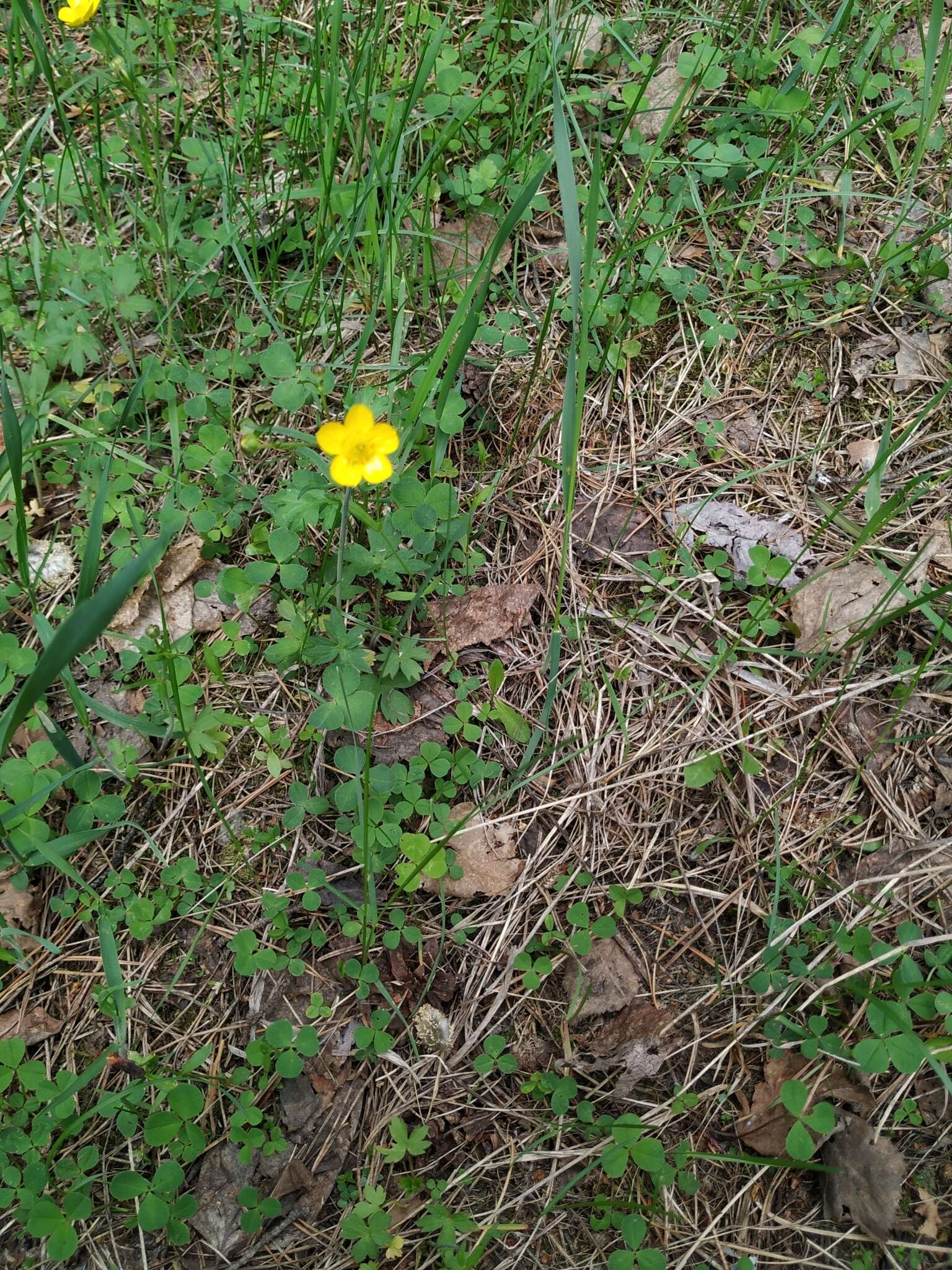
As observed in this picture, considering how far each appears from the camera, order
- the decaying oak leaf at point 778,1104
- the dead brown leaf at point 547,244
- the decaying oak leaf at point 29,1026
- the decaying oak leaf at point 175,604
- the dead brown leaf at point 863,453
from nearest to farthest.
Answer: the decaying oak leaf at point 778,1104
the decaying oak leaf at point 29,1026
the decaying oak leaf at point 175,604
the dead brown leaf at point 863,453
the dead brown leaf at point 547,244

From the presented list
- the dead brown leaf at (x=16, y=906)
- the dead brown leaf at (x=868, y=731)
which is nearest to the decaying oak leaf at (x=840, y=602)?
the dead brown leaf at (x=868, y=731)

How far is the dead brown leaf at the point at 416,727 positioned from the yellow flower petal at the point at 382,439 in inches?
27.6

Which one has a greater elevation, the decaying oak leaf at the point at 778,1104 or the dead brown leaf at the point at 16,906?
the dead brown leaf at the point at 16,906

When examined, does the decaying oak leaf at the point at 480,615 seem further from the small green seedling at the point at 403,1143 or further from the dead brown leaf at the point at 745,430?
the small green seedling at the point at 403,1143

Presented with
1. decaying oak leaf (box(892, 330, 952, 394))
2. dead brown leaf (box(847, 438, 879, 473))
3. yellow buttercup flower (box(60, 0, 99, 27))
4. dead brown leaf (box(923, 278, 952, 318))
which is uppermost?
yellow buttercup flower (box(60, 0, 99, 27))

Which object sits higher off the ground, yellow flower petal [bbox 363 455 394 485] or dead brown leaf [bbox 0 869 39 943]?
yellow flower petal [bbox 363 455 394 485]

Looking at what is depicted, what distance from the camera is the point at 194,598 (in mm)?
2570

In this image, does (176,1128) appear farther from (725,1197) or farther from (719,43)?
(719,43)

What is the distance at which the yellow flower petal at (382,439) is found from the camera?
2.01 meters

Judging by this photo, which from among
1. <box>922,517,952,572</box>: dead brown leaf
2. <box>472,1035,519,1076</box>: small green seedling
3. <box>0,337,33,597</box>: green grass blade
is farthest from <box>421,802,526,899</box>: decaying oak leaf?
<box>922,517,952,572</box>: dead brown leaf

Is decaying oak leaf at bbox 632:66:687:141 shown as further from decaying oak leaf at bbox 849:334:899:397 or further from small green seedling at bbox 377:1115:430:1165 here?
small green seedling at bbox 377:1115:430:1165

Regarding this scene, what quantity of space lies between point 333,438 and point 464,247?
1350 millimetres

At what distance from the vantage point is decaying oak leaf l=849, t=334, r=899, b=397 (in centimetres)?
272

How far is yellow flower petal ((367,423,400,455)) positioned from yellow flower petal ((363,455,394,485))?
2cm
